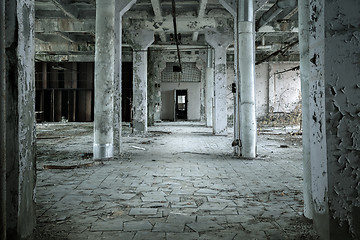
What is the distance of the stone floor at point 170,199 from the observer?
294cm

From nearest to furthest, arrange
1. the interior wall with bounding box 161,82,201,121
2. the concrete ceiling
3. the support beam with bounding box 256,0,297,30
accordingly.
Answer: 1. the support beam with bounding box 256,0,297,30
2. the concrete ceiling
3. the interior wall with bounding box 161,82,201,121

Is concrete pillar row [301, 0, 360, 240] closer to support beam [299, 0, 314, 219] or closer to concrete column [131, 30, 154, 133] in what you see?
support beam [299, 0, 314, 219]

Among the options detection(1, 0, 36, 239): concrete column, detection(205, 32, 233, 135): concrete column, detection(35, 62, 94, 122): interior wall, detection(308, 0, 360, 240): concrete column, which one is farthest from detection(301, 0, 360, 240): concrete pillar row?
detection(35, 62, 94, 122): interior wall

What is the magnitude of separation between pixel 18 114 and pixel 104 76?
511 centimetres

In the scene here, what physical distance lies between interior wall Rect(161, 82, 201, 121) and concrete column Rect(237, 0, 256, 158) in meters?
20.8

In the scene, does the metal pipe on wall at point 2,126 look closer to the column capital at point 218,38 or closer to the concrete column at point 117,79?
the concrete column at point 117,79

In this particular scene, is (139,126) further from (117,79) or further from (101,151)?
(101,151)

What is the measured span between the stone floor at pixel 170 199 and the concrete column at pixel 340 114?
0.63 metres

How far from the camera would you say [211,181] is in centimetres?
511

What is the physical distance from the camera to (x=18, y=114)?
2.23m

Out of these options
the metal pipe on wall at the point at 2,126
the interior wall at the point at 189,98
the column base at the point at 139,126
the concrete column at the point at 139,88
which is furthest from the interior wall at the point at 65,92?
the metal pipe on wall at the point at 2,126

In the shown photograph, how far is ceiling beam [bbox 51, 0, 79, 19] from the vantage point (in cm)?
1049

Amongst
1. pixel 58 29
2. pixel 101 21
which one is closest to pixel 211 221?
pixel 101 21

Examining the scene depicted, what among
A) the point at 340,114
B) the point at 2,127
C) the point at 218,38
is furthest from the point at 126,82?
the point at 340,114
